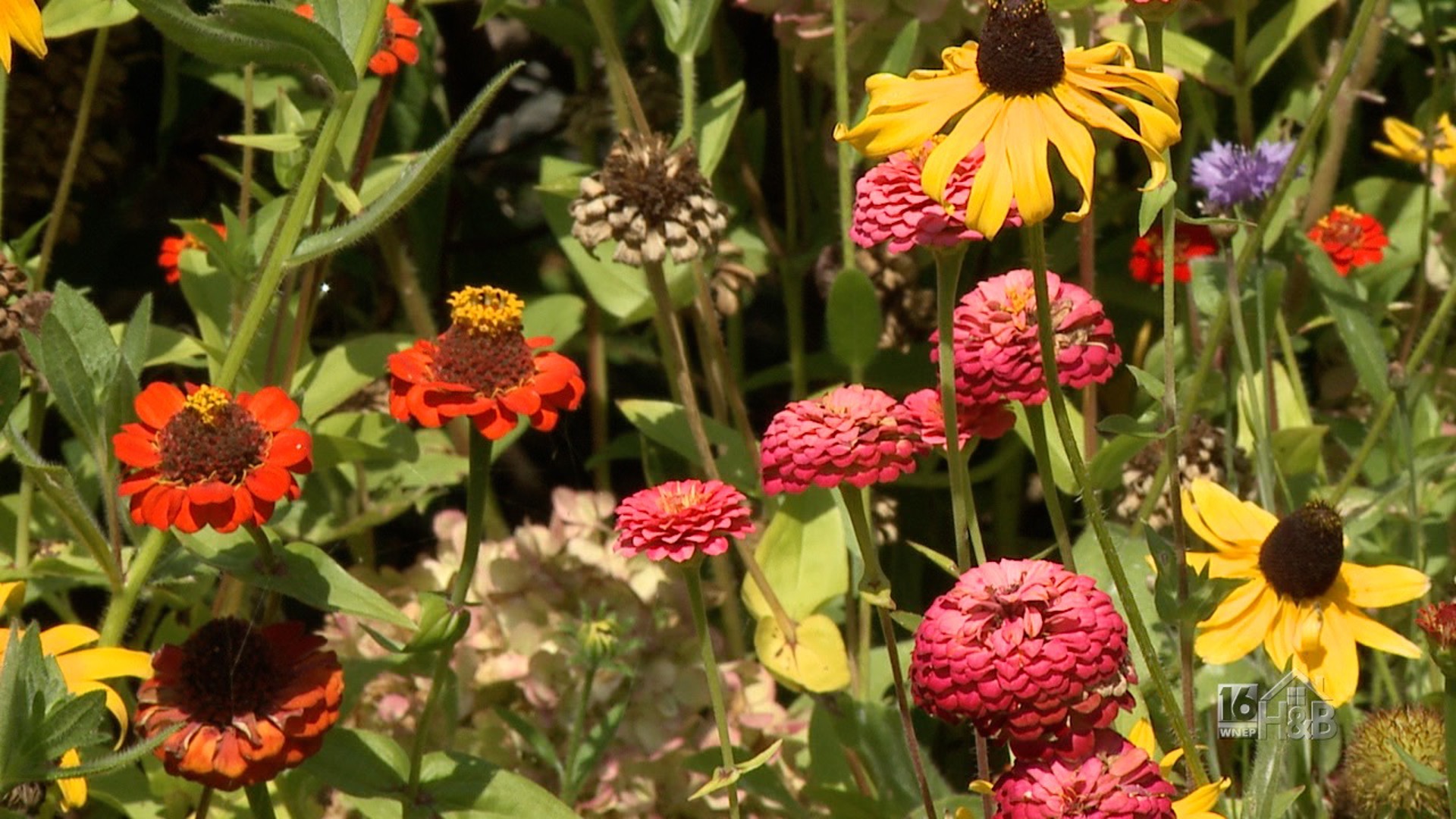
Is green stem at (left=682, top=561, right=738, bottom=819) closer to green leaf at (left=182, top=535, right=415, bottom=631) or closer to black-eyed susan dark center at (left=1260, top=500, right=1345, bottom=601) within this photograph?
green leaf at (left=182, top=535, right=415, bottom=631)

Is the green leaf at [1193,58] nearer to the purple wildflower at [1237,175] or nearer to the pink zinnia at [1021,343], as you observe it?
the purple wildflower at [1237,175]

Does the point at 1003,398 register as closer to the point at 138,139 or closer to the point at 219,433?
the point at 219,433

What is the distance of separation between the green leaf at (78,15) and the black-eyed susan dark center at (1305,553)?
94 cm

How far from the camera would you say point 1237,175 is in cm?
133

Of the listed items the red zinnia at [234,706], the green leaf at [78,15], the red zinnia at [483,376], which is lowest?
the red zinnia at [234,706]

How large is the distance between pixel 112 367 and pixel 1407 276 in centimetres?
119

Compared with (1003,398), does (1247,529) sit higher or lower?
lower

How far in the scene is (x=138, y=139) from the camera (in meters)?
2.12

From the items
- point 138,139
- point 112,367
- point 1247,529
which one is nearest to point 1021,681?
point 1247,529

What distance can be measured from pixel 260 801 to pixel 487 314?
0.34 metres

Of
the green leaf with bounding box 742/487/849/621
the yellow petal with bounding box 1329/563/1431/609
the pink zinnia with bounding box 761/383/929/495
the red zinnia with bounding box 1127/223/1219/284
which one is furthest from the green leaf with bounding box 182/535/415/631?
the red zinnia with bounding box 1127/223/1219/284

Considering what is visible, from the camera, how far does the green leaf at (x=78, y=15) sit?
1.42 m

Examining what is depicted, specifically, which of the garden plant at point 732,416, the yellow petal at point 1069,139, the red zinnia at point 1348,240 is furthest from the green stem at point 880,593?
the red zinnia at point 1348,240

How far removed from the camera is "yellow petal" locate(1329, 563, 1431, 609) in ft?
3.80
